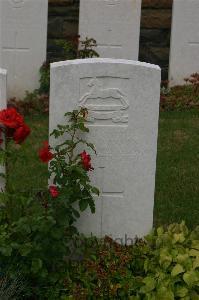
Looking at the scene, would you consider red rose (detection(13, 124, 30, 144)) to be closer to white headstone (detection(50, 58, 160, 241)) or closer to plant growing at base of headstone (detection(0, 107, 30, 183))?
plant growing at base of headstone (detection(0, 107, 30, 183))

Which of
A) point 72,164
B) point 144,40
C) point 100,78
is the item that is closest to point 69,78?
point 100,78

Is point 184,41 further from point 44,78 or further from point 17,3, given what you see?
point 17,3

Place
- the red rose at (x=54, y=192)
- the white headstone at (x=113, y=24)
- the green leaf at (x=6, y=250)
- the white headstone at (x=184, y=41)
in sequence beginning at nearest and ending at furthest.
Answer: the green leaf at (x=6, y=250)
the red rose at (x=54, y=192)
the white headstone at (x=113, y=24)
the white headstone at (x=184, y=41)

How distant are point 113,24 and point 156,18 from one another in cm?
98

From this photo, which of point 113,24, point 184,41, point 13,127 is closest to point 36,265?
point 13,127

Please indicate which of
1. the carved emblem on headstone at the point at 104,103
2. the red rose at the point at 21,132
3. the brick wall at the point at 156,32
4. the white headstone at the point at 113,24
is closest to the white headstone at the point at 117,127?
the carved emblem on headstone at the point at 104,103

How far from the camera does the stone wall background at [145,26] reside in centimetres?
→ 940

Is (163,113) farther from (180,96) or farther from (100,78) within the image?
(100,78)

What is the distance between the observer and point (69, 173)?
3904 mm

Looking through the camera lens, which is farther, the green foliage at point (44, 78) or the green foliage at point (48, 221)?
the green foliage at point (44, 78)

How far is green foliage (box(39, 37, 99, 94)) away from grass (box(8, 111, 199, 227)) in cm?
71

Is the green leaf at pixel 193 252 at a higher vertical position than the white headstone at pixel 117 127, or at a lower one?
lower

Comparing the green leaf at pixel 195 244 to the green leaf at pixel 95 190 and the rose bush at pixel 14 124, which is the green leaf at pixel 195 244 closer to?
the green leaf at pixel 95 190

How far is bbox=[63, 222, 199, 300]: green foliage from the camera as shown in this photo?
388 cm
